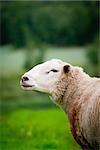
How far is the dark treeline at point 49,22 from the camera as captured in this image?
15.8 m

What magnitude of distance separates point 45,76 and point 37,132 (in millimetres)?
4533

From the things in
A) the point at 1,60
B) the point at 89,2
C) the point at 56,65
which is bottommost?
the point at 1,60

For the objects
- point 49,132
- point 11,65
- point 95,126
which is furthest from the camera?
point 11,65

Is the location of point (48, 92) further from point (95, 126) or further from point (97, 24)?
point (97, 24)

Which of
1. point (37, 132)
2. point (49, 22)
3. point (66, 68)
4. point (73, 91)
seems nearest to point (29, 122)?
point (37, 132)

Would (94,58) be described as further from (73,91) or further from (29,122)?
(73,91)

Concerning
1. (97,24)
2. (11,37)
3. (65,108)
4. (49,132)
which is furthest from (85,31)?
(65,108)

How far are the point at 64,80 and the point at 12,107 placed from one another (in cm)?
980

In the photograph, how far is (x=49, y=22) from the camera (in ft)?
52.0

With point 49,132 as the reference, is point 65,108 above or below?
above

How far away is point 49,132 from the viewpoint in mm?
10578

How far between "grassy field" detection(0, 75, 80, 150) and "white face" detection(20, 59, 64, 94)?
6.80 feet

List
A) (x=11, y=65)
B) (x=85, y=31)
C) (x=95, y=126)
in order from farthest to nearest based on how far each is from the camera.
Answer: (x=85, y=31) → (x=11, y=65) → (x=95, y=126)

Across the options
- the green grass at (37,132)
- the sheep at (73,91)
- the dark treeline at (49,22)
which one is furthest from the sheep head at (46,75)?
the dark treeline at (49,22)
